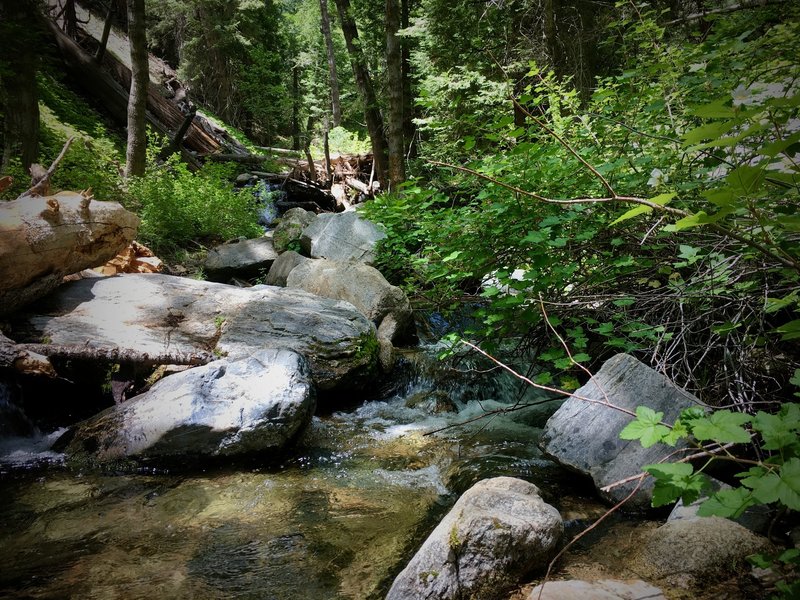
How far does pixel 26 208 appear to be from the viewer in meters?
4.68

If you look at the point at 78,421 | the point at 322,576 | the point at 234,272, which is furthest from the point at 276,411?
the point at 234,272

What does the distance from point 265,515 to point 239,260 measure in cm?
609

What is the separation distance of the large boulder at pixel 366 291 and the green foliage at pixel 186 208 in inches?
132

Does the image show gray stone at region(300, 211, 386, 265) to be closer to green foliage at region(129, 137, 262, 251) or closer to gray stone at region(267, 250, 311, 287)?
gray stone at region(267, 250, 311, 287)

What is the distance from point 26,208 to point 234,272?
12.1 feet

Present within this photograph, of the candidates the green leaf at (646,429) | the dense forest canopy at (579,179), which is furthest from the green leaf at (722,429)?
the green leaf at (646,429)

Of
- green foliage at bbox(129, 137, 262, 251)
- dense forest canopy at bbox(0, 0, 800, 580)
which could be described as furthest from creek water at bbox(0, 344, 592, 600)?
green foliage at bbox(129, 137, 262, 251)

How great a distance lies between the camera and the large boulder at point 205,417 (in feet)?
12.2

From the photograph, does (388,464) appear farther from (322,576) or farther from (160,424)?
(160,424)

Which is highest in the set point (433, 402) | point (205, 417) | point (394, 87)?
point (394, 87)

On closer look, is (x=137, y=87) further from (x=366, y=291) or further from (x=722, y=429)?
(x=722, y=429)

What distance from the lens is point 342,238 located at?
828 cm

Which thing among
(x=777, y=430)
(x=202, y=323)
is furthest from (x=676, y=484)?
(x=202, y=323)

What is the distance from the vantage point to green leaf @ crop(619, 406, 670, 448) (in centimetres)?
155
